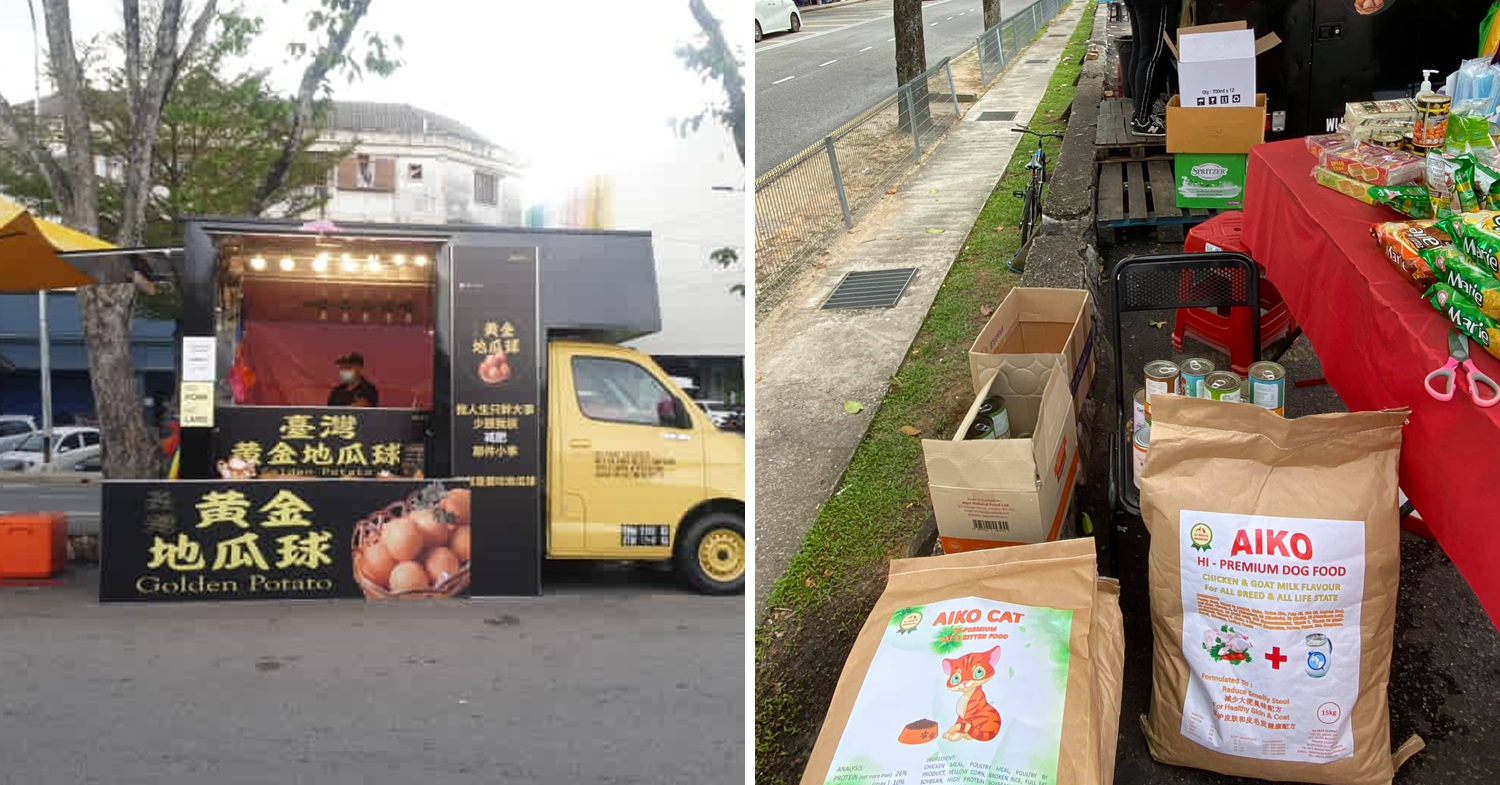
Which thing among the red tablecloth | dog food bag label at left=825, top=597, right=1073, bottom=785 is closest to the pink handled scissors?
the red tablecloth

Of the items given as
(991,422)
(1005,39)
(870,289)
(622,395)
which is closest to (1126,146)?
(870,289)

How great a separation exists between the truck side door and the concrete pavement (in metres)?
0.29

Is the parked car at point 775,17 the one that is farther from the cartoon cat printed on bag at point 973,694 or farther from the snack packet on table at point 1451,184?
the cartoon cat printed on bag at point 973,694

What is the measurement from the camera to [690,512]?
4.97 meters

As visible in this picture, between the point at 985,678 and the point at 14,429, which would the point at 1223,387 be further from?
the point at 14,429

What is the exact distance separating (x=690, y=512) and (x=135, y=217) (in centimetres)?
300

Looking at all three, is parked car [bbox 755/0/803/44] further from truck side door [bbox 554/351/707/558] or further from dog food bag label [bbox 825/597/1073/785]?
dog food bag label [bbox 825/597/1073/785]

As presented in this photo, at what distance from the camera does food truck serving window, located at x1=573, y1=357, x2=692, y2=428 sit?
16.2ft

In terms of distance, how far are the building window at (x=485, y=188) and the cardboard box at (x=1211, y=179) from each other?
3405 millimetres

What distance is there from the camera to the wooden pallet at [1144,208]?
17.9 ft

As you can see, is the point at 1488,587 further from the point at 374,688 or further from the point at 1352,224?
the point at 374,688

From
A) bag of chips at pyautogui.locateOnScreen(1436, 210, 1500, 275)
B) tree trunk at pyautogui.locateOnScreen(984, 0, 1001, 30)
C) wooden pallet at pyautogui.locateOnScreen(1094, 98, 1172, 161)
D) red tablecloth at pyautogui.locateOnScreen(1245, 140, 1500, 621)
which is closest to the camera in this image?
red tablecloth at pyautogui.locateOnScreen(1245, 140, 1500, 621)

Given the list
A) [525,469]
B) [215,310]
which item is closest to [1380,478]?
[525,469]

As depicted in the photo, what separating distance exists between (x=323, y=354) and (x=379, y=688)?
5.62 ft
